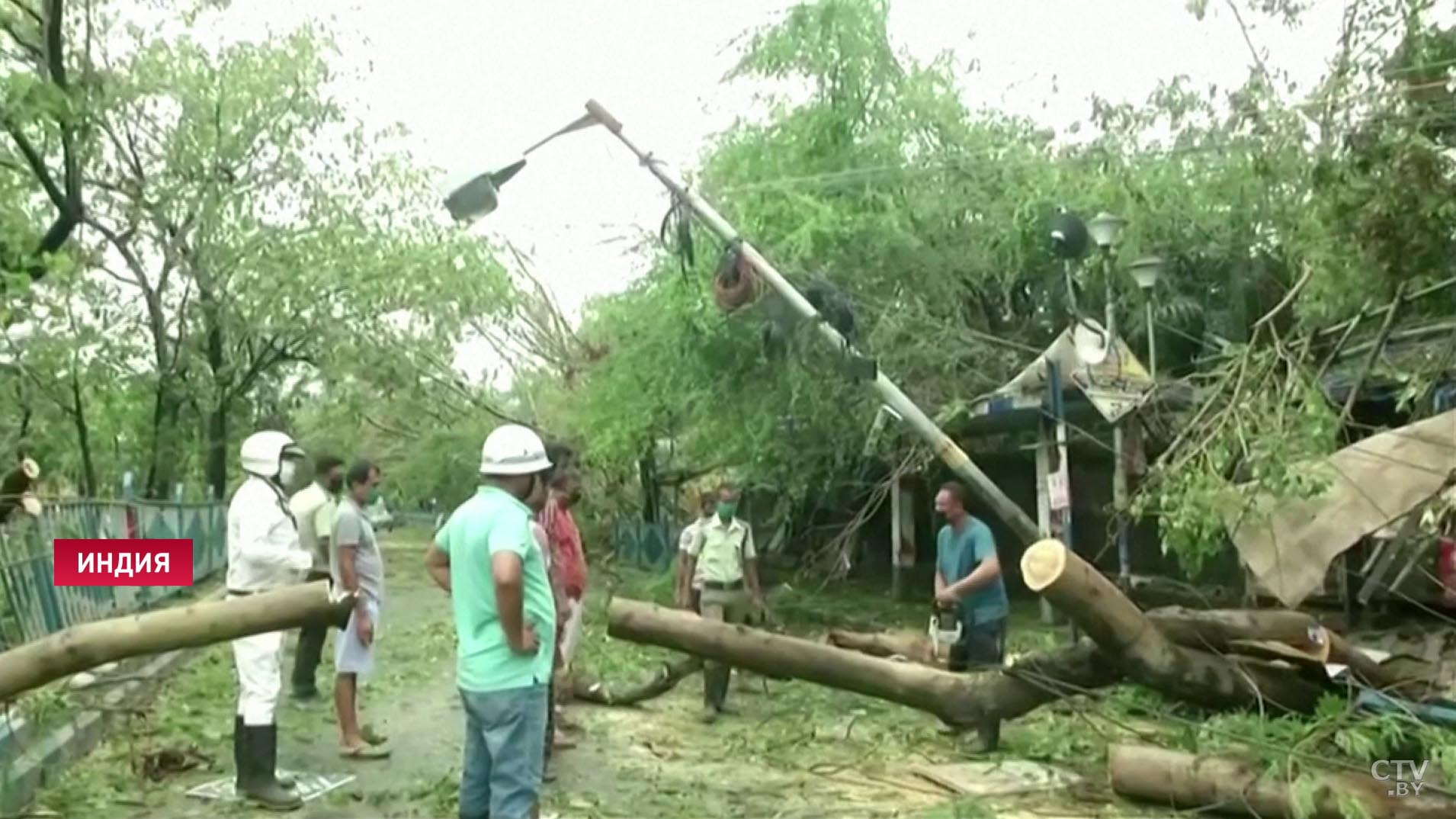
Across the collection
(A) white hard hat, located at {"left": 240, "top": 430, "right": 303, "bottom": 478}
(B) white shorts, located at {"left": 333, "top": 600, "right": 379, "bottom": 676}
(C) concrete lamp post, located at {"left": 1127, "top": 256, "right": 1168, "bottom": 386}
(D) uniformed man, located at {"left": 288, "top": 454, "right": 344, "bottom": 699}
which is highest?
(C) concrete lamp post, located at {"left": 1127, "top": 256, "right": 1168, "bottom": 386}

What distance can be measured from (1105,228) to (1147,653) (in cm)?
529

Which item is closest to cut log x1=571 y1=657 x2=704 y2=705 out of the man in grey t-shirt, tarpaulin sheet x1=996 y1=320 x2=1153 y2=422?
the man in grey t-shirt

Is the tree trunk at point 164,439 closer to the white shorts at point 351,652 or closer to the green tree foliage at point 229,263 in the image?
the green tree foliage at point 229,263

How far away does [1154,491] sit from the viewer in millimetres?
7418

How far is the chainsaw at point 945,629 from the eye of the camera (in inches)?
356

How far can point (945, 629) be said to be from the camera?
917cm

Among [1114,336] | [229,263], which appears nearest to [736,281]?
[1114,336]

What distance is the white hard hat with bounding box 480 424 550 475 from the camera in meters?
5.34

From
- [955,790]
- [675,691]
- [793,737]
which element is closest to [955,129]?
[675,691]

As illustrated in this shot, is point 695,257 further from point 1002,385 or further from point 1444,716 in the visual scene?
point 1444,716

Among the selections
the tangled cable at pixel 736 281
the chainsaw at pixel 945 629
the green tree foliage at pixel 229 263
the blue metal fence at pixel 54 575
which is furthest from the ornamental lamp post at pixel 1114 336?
the green tree foliage at pixel 229 263

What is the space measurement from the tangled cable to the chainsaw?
4.22m

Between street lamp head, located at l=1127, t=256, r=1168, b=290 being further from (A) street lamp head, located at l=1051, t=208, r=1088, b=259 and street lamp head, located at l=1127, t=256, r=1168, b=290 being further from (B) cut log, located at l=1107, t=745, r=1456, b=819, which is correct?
(B) cut log, located at l=1107, t=745, r=1456, b=819

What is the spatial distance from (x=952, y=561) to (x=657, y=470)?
19.8 m
